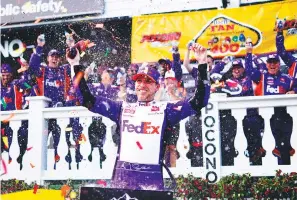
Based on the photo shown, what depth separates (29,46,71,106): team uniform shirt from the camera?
23.3 feet

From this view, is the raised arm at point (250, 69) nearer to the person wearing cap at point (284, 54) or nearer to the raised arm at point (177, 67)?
the person wearing cap at point (284, 54)

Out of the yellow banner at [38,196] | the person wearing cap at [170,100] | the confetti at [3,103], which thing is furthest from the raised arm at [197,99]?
the confetti at [3,103]

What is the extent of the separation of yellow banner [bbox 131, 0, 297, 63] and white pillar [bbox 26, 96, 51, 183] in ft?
7.07

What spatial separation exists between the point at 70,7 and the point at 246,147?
434 cm

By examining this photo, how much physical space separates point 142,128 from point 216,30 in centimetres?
311

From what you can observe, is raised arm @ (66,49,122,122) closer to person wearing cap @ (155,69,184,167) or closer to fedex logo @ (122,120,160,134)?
fedex logo @ (122,120,160,134)

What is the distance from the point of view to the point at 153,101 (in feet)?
15.5

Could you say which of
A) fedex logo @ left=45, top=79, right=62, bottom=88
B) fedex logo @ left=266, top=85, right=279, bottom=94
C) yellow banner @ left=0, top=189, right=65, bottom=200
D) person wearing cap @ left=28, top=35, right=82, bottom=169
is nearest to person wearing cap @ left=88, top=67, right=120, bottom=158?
person wearing cap @ left=28, top=35, right=82, bottom=169

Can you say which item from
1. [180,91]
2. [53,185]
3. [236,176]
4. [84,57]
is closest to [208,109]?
[236,176]

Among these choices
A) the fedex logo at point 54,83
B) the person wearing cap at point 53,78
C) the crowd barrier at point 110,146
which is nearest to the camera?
the crowd barrier at point 110,146

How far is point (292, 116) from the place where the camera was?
5.11 metres

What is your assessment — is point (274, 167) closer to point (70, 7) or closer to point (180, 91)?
point (180, 91)

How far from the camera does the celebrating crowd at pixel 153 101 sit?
14.9ft

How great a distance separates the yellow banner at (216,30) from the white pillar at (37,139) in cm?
215
